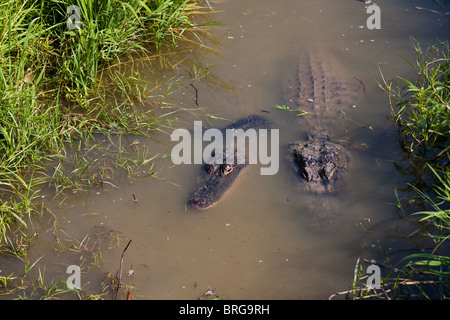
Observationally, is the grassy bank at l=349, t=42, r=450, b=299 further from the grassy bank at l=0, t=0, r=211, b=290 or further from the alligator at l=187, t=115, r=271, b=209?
the grassy bank at l=0, t=0, r=211, b=290

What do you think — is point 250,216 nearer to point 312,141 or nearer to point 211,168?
point 211,168

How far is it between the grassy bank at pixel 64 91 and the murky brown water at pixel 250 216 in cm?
26

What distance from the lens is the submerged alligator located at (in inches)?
177

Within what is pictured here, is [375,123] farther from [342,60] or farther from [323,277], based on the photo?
[323,277]

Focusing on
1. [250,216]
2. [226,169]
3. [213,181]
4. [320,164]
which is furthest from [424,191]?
[213,181]

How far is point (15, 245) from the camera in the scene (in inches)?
158

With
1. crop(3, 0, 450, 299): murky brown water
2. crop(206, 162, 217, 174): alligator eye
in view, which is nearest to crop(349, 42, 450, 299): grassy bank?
crop(3, 0, 450, 299): murky brown water

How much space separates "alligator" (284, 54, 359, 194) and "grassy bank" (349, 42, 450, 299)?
1.71ft

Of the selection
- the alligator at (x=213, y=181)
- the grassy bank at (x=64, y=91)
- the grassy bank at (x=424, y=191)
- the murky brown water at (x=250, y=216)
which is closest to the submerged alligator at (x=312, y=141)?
the alligator at (x=213, y=181)

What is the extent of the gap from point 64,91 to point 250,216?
7.59ft

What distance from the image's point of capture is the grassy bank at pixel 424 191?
3623 millimetres

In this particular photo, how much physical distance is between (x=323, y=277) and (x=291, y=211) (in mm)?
693

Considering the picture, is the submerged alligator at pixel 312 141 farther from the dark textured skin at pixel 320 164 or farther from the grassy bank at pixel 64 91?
the grassy bank at pixel 64 91

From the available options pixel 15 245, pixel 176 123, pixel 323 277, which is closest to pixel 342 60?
pixel 176 123
